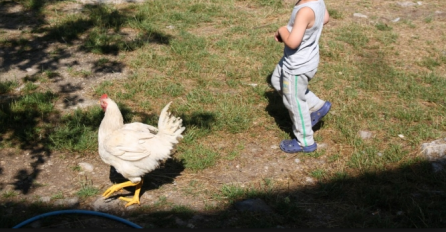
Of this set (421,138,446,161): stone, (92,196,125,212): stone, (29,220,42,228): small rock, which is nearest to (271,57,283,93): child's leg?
(421,138,446,161): stone

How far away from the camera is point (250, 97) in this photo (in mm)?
5738

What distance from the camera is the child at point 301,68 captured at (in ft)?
13.6

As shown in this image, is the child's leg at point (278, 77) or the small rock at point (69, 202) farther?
the child's leg at point (278, 77)

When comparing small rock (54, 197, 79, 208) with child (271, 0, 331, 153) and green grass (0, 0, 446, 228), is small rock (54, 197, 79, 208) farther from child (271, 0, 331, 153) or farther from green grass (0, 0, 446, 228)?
child (271, 0, 331, 153)

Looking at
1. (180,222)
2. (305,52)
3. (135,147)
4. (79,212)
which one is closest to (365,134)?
(305,52)

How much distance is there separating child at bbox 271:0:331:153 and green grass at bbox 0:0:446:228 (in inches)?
8.5

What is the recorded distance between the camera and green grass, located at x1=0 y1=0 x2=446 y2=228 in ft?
13.6

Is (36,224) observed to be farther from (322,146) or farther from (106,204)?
(322,146)

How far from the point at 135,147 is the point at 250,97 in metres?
2.16

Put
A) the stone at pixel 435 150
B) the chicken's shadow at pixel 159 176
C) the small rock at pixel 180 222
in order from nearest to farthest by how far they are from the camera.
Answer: the small rock at pixel 180 222 < the chicken's shadow at pixel 159 176 < the stone at pixel 435 150

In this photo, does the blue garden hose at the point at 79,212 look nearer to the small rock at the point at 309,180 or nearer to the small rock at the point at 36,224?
the small rock at the point at 36,224

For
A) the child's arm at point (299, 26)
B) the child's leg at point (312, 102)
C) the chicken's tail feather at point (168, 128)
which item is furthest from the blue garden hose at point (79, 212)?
the child's leg at point (312, 102)

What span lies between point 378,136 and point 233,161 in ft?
5.14

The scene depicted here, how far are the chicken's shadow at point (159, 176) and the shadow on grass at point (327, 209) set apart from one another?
32 cm
